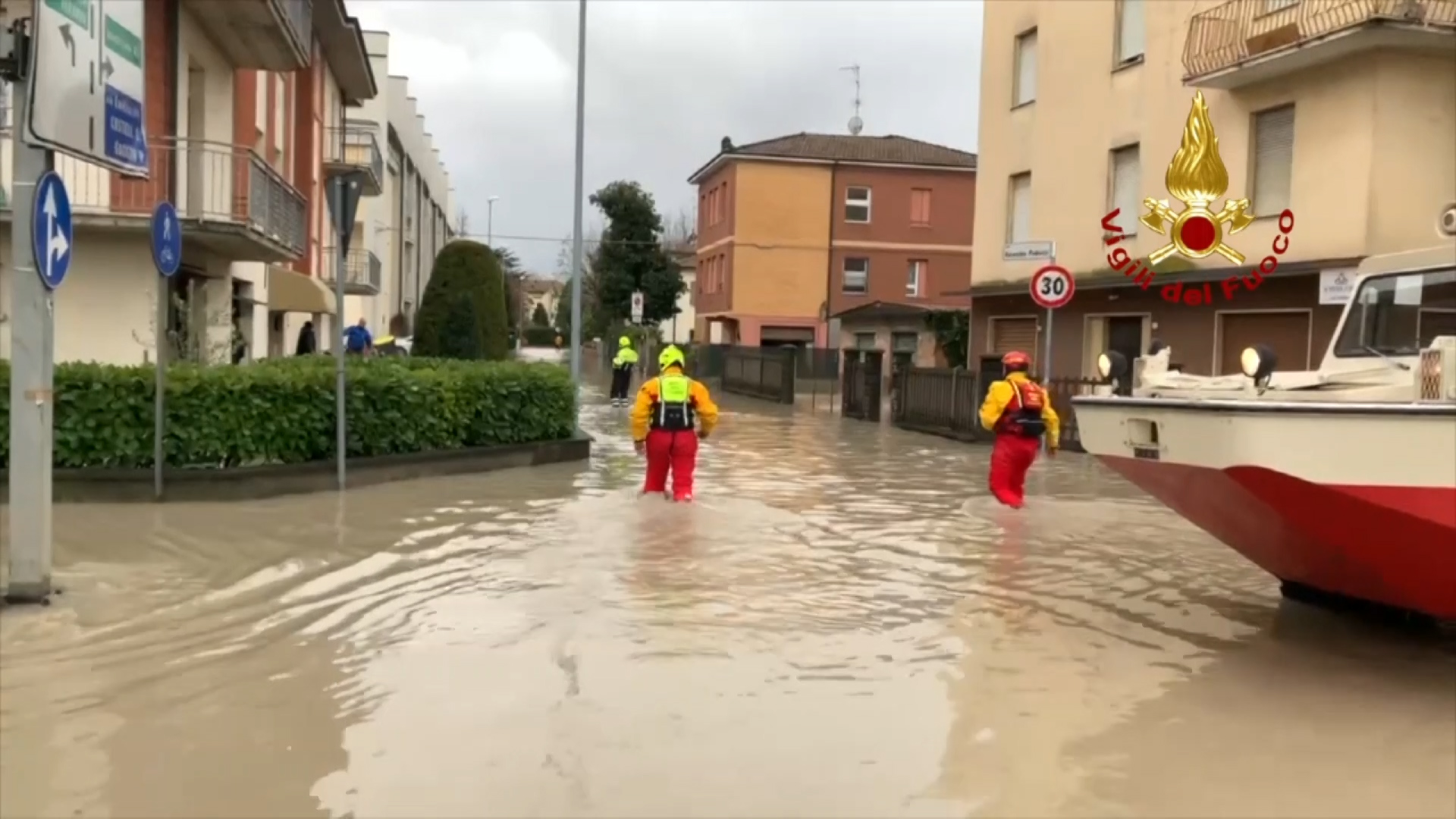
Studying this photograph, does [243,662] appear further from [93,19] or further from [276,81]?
[276,81]

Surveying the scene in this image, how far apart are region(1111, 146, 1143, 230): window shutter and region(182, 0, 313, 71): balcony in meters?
13.9

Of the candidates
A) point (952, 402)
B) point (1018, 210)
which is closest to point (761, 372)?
point (1018, 210)

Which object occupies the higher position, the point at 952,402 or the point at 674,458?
the point at 952,402

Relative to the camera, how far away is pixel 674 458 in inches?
476

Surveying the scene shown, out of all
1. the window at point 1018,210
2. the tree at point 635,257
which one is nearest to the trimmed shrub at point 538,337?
the tree at point 635,257

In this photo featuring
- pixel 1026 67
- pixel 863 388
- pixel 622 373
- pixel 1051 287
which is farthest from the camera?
pixel 622 373

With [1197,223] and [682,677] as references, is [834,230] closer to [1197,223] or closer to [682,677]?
[1197,223]

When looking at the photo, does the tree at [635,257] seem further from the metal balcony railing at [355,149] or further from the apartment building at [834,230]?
the metal balcony railing at [355,149]

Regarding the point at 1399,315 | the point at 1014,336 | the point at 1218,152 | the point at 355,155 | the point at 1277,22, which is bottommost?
the point at 1399,315

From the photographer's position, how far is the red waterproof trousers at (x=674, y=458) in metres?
12.0

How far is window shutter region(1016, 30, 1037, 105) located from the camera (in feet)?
86.4

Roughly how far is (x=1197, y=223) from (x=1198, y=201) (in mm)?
4686

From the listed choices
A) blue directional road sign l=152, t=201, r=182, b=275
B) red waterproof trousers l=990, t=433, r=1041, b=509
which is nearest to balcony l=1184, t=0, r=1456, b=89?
red waterproof trousers l=990, t=433, r=1041, b=509

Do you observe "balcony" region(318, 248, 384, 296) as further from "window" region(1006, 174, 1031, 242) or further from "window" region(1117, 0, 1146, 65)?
"window" region(1117, 0, 1146, 65)
